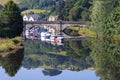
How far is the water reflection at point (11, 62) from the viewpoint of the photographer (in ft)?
122

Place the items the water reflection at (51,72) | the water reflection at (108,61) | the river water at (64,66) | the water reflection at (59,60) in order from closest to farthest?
the water reflection at (108,61), the river water at (64,66), the water reflection at (51,72), the water reflection at (59,60)

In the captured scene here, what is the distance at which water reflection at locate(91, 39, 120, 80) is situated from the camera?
3394 centimetres

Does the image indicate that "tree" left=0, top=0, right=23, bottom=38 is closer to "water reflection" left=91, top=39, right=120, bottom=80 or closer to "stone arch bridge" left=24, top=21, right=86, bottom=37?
"water reflection" left=91, top=39, right=120, bottom=80

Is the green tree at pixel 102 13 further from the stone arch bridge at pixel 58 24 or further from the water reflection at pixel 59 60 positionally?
the stone arch bridge at pixel 58 24

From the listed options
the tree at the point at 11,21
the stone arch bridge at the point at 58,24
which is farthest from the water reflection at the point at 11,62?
the stone arch bridge at the point at 58,24

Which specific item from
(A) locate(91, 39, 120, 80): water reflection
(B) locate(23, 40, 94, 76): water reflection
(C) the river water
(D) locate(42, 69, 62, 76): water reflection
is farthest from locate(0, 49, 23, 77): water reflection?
(A) locate(91, 39, 120, 80): water reflection

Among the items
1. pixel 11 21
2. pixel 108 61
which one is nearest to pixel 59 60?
pixel 108 61

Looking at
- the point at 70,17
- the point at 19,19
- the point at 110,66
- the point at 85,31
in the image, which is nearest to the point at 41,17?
the point at 70,17

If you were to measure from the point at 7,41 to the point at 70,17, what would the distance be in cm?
4924

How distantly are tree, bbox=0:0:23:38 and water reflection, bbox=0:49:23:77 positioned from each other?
37.4 feet

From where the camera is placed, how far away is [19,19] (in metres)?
62.9

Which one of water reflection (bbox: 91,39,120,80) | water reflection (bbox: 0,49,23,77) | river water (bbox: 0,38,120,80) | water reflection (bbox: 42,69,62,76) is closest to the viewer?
water reflection (bbox: 91,39,120,80)

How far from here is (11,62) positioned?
4128cm

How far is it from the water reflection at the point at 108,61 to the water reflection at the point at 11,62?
7.00 meters
